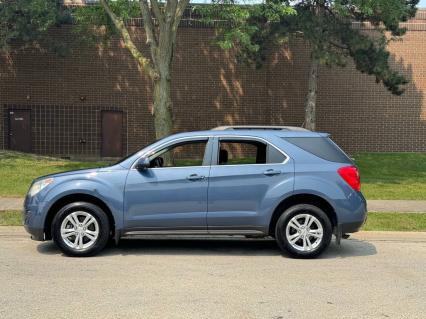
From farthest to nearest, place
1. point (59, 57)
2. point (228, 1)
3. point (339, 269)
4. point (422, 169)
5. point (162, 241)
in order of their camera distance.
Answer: point (59, 57) → point (422, 169) → point (228, 1) → point (162, 241) → point (339, 269)

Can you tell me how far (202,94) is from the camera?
2389cm

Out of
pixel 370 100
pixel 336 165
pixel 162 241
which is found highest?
pixel 370 100

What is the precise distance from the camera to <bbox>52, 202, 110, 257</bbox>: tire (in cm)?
704

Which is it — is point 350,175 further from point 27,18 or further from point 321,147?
point 27,18

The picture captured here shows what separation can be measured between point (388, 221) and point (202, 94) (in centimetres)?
1516

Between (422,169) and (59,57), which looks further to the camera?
(59,57)

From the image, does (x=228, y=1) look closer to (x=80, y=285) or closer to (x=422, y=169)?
(x=422, y=169)

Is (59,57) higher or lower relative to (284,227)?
higher

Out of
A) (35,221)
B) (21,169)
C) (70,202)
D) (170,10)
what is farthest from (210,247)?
(21,169)

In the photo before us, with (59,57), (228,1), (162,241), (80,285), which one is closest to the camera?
(80,285)

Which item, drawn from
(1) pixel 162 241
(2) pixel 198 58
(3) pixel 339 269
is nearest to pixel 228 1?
(2) pixel 198 58

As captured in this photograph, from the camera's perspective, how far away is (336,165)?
23.5 ft

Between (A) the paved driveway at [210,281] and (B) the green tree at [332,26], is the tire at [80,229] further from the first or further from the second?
(B) the green tree at [332,26]

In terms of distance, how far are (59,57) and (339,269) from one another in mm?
19561
